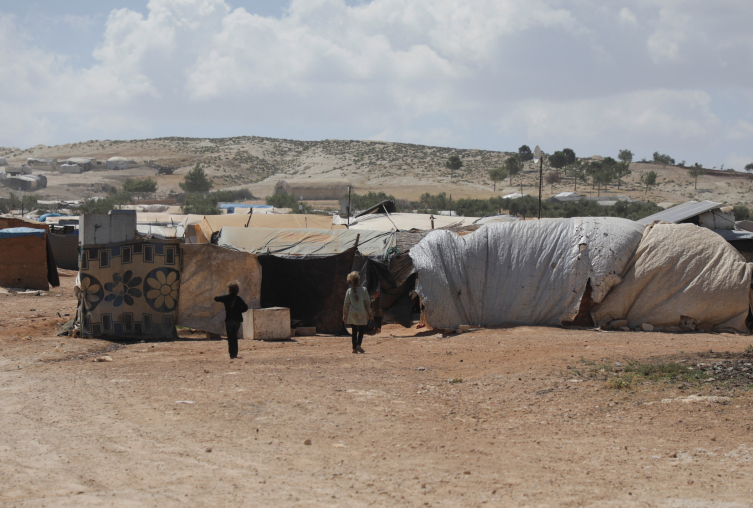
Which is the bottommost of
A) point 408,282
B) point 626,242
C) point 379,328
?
point 379,328

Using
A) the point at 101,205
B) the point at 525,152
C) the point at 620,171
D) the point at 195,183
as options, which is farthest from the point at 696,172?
the point at 101,205

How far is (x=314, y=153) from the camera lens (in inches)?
4567

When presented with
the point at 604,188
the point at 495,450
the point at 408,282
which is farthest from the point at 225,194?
the point at 495,450

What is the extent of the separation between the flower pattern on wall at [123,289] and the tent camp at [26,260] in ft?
27.2

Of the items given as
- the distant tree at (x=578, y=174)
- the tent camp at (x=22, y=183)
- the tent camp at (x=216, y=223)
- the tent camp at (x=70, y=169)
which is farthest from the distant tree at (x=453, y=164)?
the tent camp at (x=216, y=223)

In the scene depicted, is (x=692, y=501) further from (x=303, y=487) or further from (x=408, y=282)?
(x=408, y=282)

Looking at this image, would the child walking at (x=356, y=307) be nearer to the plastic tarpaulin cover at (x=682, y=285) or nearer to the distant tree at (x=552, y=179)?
the plastic tarpaulin cover at (x=682, y=285)

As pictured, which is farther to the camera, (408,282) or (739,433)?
(408,282)

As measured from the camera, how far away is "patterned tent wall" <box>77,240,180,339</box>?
10719 millimetres

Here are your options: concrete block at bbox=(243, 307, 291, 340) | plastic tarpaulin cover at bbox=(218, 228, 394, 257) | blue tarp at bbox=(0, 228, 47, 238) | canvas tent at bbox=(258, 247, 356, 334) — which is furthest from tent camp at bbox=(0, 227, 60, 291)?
concrete block at bbox=(243, 307, 291, 340)

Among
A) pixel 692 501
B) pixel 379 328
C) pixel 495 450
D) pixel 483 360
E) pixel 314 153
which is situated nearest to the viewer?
pixel 692 501

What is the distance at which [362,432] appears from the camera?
18.9ft

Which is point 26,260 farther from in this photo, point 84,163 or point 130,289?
point 84,163

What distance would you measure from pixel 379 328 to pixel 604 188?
75634 millimetres
